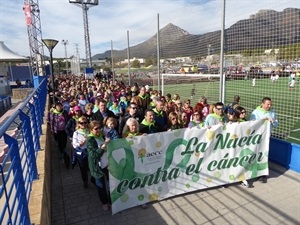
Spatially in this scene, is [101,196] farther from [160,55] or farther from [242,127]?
[160,55]

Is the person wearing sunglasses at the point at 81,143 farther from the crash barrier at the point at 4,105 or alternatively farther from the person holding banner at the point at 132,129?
the crash barrier at the point at 4,105

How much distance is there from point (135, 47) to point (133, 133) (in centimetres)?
1276

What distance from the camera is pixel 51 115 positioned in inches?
261

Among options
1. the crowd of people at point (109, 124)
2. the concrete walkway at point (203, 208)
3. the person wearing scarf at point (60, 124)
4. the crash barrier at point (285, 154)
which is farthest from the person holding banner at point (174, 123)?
the person wearing scarf at point (60, 124)

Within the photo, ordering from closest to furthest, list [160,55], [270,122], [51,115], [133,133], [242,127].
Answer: [133,133], [242,127], [270,122], [51,115], [160,55]

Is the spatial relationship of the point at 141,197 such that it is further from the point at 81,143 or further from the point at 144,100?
the point at 144,100

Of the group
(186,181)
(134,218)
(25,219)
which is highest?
(25,219)

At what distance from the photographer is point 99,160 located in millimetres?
4266

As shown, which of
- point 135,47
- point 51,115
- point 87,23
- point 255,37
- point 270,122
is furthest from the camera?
point 87,23

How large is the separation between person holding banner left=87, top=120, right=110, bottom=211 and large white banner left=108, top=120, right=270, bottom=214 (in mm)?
181

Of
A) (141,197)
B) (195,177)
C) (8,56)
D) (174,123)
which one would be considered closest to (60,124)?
(174,123)

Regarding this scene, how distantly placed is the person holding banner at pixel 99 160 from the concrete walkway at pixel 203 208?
0.34 m

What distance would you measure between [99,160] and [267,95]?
17.5 meters

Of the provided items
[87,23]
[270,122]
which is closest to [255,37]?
[270,122]
